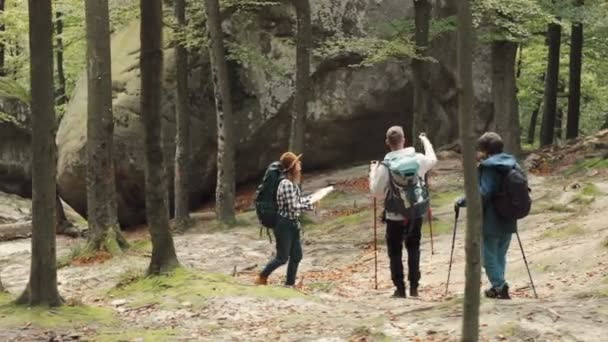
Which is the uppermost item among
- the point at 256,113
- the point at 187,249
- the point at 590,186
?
the point at 256,113

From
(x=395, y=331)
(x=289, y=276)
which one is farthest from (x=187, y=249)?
(x=395, y=331)

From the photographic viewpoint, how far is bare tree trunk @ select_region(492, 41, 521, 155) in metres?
19.8

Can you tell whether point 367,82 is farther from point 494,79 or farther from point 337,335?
point 337,335

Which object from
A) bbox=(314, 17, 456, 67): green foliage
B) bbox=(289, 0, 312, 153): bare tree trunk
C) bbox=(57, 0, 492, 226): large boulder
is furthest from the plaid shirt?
bbox=(57, 0, 492, 226): large boulder

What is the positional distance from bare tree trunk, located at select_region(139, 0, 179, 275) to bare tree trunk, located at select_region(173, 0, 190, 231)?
9.89 metres

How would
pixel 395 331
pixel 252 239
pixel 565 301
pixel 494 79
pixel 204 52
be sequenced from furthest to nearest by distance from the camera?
pixel 204 52 → pixel 494 79 → pixel 252 239 → pixel 565 301 → pixel 395 331

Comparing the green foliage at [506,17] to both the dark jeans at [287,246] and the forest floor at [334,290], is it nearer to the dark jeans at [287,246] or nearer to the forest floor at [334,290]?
the forest floor at [334,290]

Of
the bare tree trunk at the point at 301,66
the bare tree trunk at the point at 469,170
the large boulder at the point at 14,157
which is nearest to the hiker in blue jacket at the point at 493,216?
the bare tree trunk at the point at 469,170

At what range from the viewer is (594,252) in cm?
991

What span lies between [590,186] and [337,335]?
10389 mm

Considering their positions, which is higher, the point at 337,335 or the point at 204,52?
the point at 204,52

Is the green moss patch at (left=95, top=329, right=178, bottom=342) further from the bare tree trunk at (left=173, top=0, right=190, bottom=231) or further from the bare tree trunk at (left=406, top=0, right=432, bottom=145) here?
the bare tree trunk at (left=173, top=0, right=190, bottom=231)

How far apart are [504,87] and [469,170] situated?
15.8 meters

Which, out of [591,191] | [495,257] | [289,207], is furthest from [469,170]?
[591,191]
